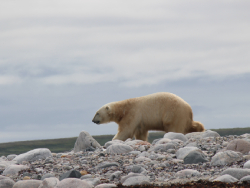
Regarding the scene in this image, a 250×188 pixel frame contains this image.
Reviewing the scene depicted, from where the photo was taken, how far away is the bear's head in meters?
10.4

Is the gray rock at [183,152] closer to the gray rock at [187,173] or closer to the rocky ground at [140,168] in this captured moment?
the rocky ground at [140,168]

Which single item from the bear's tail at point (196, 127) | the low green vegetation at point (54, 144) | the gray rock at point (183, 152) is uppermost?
the bear's tail at point (196, 127)

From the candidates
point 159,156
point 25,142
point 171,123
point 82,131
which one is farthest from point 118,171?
point 25,142

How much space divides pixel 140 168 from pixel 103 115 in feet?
18.4

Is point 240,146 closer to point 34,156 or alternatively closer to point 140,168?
point 140,168

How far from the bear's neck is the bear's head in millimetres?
196

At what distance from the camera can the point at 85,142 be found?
7418mm

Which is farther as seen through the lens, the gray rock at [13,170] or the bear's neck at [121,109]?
the bear's neck at [121,109]

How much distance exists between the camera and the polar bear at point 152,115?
31.8 feet

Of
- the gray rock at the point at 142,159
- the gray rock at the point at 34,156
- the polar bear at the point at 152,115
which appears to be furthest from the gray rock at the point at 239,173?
the polar bear at the point at 152,115

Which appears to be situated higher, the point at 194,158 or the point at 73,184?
the point at 194,158

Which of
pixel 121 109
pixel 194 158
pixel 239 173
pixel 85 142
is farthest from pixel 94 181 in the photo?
pixel 121 109

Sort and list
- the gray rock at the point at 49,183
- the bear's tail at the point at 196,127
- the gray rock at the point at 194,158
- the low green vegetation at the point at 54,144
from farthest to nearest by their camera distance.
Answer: the low green vegetation at the point at 54,144 → the bear's tail at the point at 196,127 → the gray rock at the point at 194,158 → the gray rock at the point at 49,183

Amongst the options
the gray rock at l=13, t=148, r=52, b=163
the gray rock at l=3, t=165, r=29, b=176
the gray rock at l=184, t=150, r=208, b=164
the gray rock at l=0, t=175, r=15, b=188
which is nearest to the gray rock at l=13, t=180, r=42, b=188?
the gray rock at l=0, t=175, r=15, b=188
